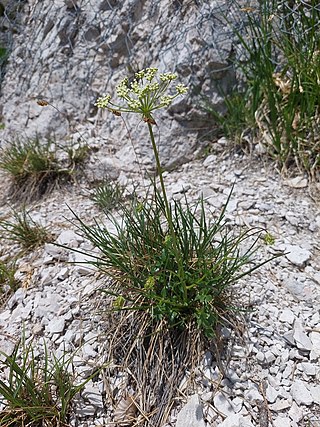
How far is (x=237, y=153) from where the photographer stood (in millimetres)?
3025

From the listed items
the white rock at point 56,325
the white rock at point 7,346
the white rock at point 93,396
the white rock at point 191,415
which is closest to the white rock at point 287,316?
the white rock at point 191,415

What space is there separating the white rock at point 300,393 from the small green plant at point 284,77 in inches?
55.6

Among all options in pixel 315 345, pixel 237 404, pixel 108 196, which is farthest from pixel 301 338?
pixel 108 196

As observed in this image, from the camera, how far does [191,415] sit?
1638 millimetres

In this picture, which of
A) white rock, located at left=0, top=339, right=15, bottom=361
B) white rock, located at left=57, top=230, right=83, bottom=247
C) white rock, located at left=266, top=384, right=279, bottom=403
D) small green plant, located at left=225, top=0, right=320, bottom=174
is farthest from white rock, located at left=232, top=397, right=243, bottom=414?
small green plant, located at left=225, top=0, right=320, bottom=174

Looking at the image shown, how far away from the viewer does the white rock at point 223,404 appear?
1.65 m

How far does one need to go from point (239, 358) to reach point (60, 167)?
1.98 m

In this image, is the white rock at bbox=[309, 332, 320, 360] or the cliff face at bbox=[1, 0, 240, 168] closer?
the white rock at bbox=[309, 332, 320, 360]

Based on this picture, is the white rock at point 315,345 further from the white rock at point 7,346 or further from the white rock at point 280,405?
the white rock at point 7,346

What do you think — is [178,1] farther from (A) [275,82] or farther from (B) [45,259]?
(B) [45,259]

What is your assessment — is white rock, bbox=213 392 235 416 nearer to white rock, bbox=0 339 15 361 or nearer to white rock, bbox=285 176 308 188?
white rock, bbox=0 339 15 361

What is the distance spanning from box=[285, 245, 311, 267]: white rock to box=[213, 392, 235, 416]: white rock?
2.63ft

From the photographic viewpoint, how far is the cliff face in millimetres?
3154

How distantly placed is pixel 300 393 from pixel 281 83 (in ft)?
6.56
